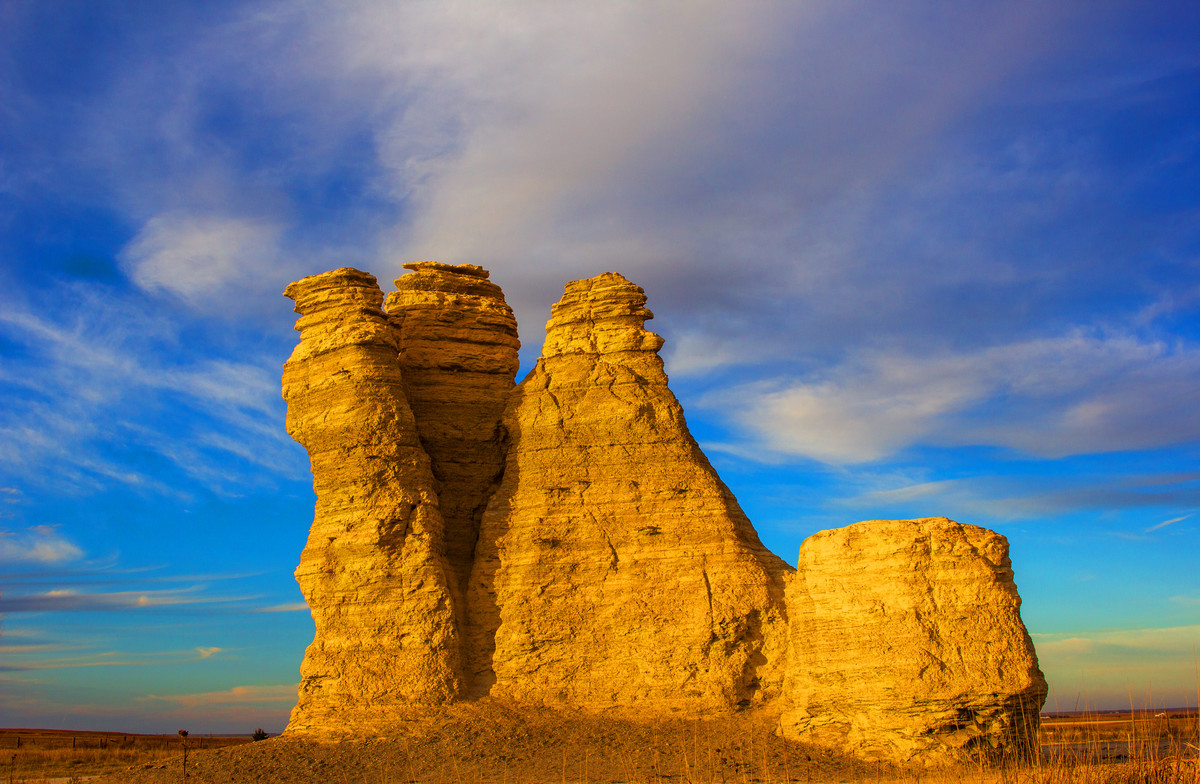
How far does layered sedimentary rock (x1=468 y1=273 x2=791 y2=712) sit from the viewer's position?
20062 mm

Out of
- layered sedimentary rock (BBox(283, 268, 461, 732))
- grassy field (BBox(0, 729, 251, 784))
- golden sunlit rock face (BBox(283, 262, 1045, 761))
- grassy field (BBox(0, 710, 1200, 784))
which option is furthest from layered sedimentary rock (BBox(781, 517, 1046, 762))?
grassy field (BBox(0, 729, 251, 784))

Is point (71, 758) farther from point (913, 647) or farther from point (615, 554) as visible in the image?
point (913, 647)

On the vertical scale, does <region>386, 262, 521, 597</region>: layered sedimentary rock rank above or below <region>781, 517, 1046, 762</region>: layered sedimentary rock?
above

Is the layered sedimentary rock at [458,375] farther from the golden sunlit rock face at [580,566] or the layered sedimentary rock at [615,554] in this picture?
the layered sedimentary rock at [615,554]

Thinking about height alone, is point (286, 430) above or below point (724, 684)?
above

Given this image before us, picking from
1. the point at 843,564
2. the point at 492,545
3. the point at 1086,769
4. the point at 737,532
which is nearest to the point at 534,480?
the point at 492,545

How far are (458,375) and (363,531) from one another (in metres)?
5.19

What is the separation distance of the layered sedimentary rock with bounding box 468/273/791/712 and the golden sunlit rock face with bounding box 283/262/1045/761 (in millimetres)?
46

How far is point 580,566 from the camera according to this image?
70.1ft

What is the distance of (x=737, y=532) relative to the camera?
839 inches

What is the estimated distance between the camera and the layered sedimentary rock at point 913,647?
649 inches

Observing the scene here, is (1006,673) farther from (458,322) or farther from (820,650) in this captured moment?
(458,322)

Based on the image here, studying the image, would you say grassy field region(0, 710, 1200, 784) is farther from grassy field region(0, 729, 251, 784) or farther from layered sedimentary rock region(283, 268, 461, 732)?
grassy field region(0, 729, 251, 784)

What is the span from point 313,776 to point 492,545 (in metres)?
6.66
